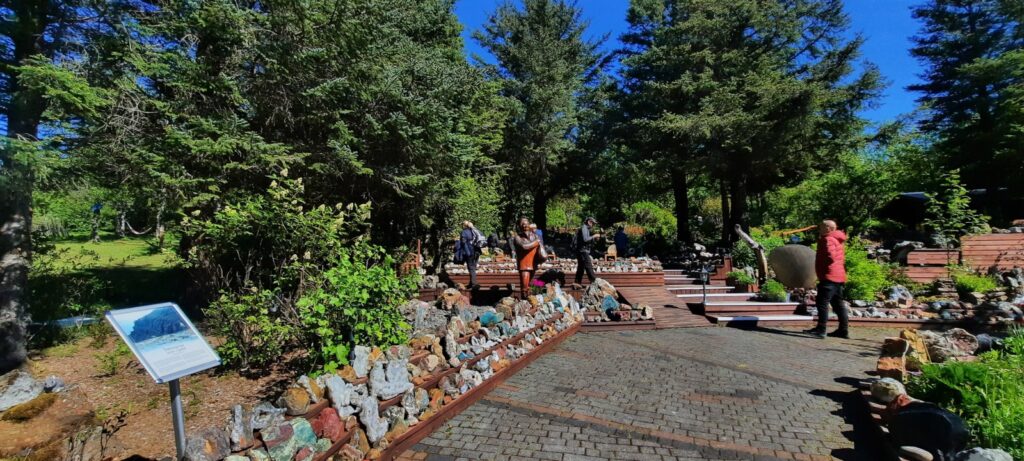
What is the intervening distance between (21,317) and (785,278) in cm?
1318

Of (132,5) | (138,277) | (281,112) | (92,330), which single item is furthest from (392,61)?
(138,277)

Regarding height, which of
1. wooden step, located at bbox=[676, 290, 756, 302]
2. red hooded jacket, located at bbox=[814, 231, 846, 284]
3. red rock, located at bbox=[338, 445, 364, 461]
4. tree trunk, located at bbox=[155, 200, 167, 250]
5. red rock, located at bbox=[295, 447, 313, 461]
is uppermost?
tree trunk, located at bbox=[155, 200, 167, 250]

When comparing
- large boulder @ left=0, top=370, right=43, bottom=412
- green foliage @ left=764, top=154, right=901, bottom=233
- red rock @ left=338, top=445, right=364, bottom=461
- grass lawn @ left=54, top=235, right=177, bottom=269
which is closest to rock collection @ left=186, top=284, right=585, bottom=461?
red rock @ left=338, top=445, right=364, bottom=461

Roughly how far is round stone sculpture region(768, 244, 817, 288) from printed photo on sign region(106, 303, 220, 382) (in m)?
10.4

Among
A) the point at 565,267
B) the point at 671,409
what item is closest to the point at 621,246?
the point at 565,267

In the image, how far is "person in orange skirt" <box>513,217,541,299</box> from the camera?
348 inches

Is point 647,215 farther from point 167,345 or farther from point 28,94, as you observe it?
point 167,345

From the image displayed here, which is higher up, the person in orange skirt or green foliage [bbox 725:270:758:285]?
the person in orange skirt

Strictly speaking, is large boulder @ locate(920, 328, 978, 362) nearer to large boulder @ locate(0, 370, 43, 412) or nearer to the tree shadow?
the tree shadow

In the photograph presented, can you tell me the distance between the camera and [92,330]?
7.82m

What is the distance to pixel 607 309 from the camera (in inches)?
345

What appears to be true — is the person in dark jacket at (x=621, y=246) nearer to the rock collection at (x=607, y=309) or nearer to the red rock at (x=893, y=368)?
the rock collection at (x=607, y=309)

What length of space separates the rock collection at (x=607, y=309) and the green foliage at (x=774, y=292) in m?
2.74

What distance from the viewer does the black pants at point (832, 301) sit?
763 cm
